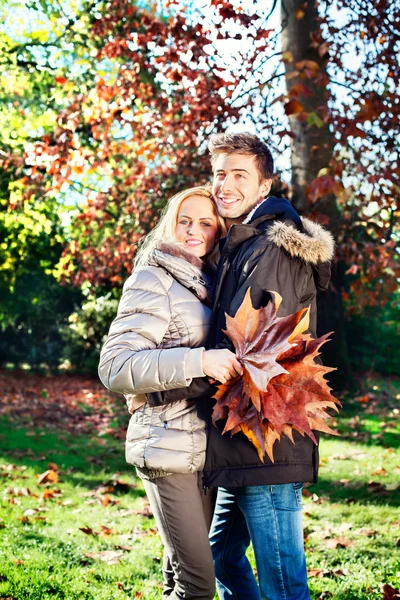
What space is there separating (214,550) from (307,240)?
1.67 meters

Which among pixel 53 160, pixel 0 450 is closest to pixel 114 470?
pixel 0 450

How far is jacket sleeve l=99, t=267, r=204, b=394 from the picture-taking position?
2.56 metres

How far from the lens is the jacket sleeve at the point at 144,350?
101 inches

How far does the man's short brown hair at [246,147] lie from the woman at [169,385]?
0.61m

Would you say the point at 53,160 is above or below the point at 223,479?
above

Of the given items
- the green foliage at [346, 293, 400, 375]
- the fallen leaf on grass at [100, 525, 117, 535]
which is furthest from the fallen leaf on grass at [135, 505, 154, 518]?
the green foliage at [346, 293, 400, 375]

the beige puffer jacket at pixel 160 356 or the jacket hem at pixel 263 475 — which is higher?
the beige puffer jacket at pixel 160 356

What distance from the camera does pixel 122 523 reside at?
5.75 metres

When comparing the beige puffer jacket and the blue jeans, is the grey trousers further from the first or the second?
the blue jeans

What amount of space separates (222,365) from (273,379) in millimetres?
208

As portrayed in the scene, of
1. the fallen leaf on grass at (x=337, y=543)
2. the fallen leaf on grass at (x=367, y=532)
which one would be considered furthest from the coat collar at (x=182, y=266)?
the fallen leaf on grass at (x=367, y=532)

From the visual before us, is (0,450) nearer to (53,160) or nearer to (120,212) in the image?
(53,160)

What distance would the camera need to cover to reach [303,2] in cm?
873

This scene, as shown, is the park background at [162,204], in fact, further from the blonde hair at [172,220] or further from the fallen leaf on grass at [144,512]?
the blonde hair at [172,220]
